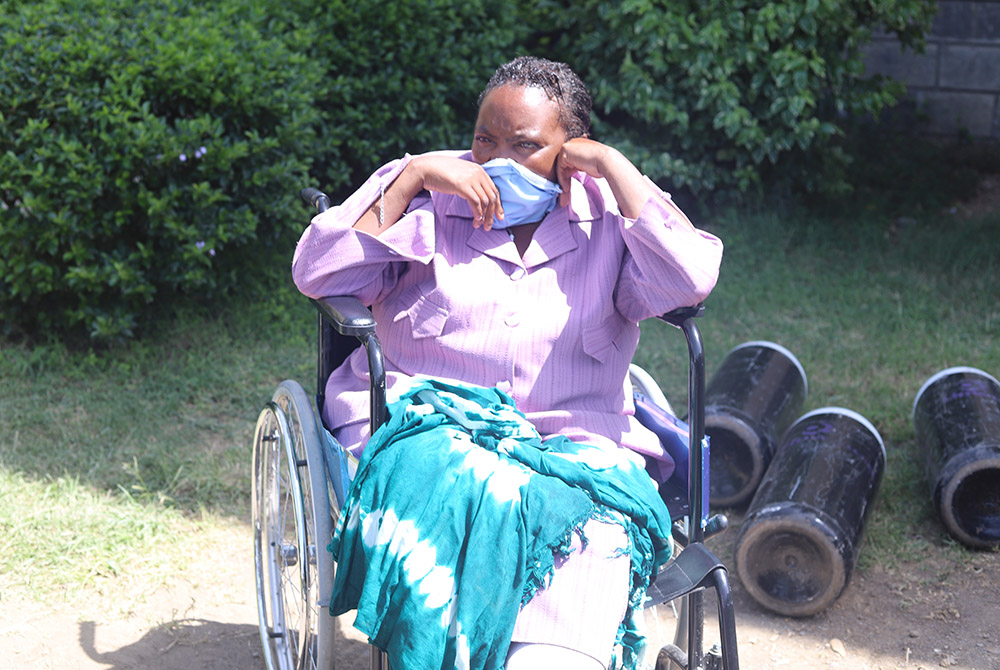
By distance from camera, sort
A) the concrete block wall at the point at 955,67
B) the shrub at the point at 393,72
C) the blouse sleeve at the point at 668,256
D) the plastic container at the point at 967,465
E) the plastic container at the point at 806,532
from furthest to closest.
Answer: the concrete block wall at the point at 955,67, the shrub at the point at 393,72, the plastic container at the point at 967,465, the plastic container at the point at 806,532, the blouse sleeve at the point at 668,256

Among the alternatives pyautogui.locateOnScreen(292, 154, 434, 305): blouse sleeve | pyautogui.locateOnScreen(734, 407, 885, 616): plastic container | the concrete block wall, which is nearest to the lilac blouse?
pyautogui.locateOnScreen(292, 154, 434, 305): blouse sleeve

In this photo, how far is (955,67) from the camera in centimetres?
669

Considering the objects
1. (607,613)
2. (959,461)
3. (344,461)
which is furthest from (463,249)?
(959,461)

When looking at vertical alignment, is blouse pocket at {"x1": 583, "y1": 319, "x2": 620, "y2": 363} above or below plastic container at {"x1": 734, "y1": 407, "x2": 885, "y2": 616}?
above

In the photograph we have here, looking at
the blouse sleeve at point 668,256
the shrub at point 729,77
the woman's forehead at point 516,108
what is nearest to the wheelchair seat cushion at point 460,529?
the blouse sleeve at point 668,256

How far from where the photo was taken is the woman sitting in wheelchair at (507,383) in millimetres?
1986

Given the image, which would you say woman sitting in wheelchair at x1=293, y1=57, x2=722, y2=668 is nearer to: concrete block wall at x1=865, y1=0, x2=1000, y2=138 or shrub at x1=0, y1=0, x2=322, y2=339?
shrub at x1=0, y1=0, x2=322, y2=339

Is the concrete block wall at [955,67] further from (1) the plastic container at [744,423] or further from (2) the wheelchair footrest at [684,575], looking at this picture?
(2) the wheelchair footrest at [684,575]

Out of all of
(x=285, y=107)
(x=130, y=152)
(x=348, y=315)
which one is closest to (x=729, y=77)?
(x=285, y=107)

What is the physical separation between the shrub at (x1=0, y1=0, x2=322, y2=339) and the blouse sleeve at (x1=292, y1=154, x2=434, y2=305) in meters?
2.10

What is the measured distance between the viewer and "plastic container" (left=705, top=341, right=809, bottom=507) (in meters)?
3.66

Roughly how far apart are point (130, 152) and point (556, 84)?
2415 millimetres

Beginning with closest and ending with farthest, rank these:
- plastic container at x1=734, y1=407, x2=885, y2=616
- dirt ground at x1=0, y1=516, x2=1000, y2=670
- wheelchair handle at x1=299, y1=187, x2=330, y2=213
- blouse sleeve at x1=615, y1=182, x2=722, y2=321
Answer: blouse sleeve at x1=615, y1=182, x2=722, y2=321 < wheelchair handle at x1=299, y1=187, x2=330, y2=213 < dirt ground at x1=0, y1=516, x2=1000, y2=670 < plastic container at x1=734, y1=407, x2=885, y2=616

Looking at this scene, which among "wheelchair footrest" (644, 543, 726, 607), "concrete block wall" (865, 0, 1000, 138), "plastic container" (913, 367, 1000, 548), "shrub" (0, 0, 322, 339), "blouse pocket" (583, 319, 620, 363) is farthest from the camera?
"concrete block wall" (865, 0, 1000, 138)
